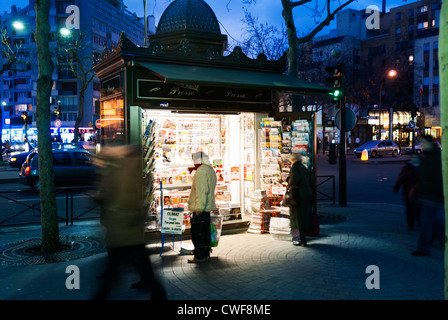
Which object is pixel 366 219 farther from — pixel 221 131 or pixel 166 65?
pixel 166 65

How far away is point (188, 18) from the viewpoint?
9.32 metres

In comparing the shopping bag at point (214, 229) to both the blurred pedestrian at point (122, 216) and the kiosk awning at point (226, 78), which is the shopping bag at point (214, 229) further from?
the kiosk awning at point (226, 78)

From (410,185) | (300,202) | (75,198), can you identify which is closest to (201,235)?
(300,202)

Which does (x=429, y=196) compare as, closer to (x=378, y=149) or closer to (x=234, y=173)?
(x=234, y=173)

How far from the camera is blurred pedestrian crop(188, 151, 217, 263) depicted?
6523mm

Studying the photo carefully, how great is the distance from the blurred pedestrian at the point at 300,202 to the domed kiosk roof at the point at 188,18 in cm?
411

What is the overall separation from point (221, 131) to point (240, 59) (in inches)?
67.2

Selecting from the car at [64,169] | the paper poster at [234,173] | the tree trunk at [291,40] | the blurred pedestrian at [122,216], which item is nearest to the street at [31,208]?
the car at [64,169]

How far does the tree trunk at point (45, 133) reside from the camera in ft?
23.6

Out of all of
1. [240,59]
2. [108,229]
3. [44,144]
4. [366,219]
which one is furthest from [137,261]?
[366,219]

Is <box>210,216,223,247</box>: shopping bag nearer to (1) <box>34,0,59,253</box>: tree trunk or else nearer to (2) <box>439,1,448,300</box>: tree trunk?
(1) <box>34,0,59,253</box>: tree trunk

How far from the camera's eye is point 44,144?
7250mm
